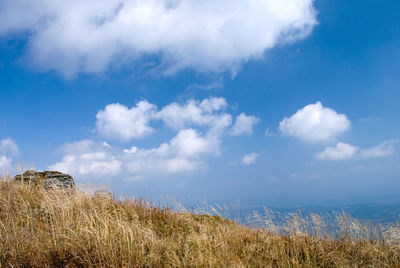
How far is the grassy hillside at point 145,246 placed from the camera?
13.3 feet

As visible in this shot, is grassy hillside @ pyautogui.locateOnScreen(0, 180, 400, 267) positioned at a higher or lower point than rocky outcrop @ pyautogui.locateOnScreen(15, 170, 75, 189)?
lower

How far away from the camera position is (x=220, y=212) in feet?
29.0

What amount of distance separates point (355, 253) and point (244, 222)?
3686 millimetres

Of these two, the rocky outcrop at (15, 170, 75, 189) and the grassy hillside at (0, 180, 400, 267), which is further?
the rocky outcrop at (15, 170, 75, 189)

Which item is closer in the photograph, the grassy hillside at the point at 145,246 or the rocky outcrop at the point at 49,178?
the grassy hillside at the point at 145,246

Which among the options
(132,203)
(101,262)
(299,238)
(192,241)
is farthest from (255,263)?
(132,203)

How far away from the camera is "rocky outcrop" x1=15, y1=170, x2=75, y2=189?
10.8 meters

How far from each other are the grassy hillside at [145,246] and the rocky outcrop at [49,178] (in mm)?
1854

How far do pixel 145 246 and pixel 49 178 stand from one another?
8.83 meters

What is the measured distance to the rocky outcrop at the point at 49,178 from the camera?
1084cm

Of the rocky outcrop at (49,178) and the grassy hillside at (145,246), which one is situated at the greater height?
the rocky outcrop at (49,178)

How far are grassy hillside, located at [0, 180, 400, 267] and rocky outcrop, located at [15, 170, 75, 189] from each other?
73.0 inches

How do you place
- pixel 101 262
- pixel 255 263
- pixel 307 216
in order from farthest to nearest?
pixel 307 216 → pixel 255 263 → pixel 101 262

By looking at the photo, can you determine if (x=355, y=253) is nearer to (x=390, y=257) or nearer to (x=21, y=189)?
(x=390, y=257)
